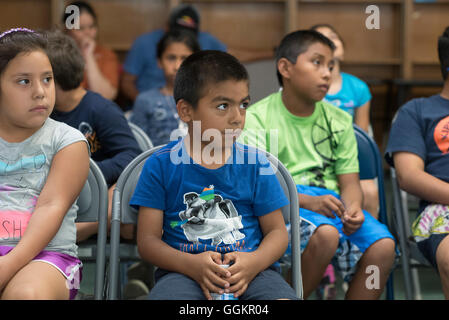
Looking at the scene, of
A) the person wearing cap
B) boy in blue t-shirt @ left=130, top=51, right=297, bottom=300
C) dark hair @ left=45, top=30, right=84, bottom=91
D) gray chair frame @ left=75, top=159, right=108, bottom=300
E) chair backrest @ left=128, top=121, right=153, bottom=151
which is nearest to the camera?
boy in blue t-shirt @ left=130, top=51, right=297, bottom=300

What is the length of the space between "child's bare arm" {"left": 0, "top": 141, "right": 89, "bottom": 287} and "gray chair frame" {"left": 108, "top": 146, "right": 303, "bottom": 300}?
0.14 meters

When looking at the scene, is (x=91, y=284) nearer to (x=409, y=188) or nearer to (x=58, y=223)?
(x=58, y=223)

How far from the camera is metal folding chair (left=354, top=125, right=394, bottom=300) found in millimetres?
2041

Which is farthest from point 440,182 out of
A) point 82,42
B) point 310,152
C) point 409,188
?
point 82,42

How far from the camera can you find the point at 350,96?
9.12 feet

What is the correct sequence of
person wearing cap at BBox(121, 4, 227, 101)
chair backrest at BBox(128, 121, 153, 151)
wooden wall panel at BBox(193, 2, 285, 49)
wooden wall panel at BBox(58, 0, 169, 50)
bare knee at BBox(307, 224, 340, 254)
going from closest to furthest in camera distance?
bare knee at BBox(307, 224, 340, 254)
chair backrest at BBox(128, 121, 153, 151)
person wearing cap at BBox(121, 4, 227, 101)
wooden wall panel at BBox(58, 0, 169, 50)
wooden wall panel at BBox(193, 2, 285, 49)

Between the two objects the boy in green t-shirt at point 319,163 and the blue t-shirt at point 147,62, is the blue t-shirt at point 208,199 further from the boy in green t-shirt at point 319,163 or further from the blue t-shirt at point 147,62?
the blue t-shirt at point 147,62

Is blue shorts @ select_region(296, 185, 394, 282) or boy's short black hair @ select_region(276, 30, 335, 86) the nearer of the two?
blue shorts @ select_region(296, 185, 394, 282)

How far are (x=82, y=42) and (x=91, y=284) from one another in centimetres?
203

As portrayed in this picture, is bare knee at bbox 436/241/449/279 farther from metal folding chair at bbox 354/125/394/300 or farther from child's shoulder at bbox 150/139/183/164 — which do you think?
child's shoulder at bbox 150/139/183/164

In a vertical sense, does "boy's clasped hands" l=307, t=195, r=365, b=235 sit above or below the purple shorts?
above

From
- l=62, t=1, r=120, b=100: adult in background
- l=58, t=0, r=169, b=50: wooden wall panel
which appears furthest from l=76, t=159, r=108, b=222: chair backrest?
l=58, t=0, r=169, b=50: wooden wall panel

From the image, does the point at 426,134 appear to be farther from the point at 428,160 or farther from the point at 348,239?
the point at 348,239

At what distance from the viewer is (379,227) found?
6.08ft
